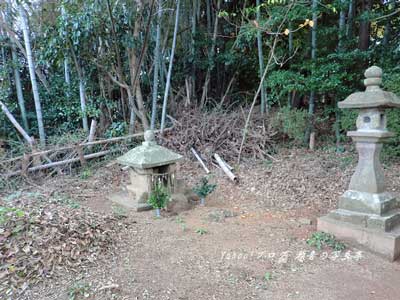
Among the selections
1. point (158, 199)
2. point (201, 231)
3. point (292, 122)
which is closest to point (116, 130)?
point (158, 199)

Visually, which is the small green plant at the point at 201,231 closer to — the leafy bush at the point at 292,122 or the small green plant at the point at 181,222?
the small green plant at the point at 181,222

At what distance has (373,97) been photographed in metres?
2.81

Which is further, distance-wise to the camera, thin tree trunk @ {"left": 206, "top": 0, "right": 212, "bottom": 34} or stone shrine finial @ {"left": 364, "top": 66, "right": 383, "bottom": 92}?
thin tree trunk @ {"left": 206, "top": 0, "right": 212, "bottom": 34}

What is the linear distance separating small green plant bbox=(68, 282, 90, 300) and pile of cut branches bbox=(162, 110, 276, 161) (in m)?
3.67

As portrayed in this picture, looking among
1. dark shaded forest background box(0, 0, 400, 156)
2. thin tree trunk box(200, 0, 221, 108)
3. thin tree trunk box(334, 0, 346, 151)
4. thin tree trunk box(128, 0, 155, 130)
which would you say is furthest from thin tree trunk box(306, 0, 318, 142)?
thin tree trunk box(128, 0, 155, 130)

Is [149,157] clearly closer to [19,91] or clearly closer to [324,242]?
[324,242]

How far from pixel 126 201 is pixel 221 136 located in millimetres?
2449

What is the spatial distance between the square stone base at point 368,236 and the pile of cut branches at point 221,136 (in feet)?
8.41

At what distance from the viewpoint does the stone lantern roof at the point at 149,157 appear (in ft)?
12.8

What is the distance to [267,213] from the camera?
3840mm

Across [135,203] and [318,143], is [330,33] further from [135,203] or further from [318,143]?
[135,203]

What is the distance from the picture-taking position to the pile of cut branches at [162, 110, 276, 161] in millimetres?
5676

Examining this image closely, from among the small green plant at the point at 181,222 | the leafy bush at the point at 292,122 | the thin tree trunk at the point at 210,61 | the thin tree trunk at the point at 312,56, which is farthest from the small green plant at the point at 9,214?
the thin tree trunk at the point at 312,56

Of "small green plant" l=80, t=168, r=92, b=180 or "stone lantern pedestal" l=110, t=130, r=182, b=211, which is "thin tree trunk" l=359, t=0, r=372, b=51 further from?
"small green plant" l=80, t=168, r=92, b=180
